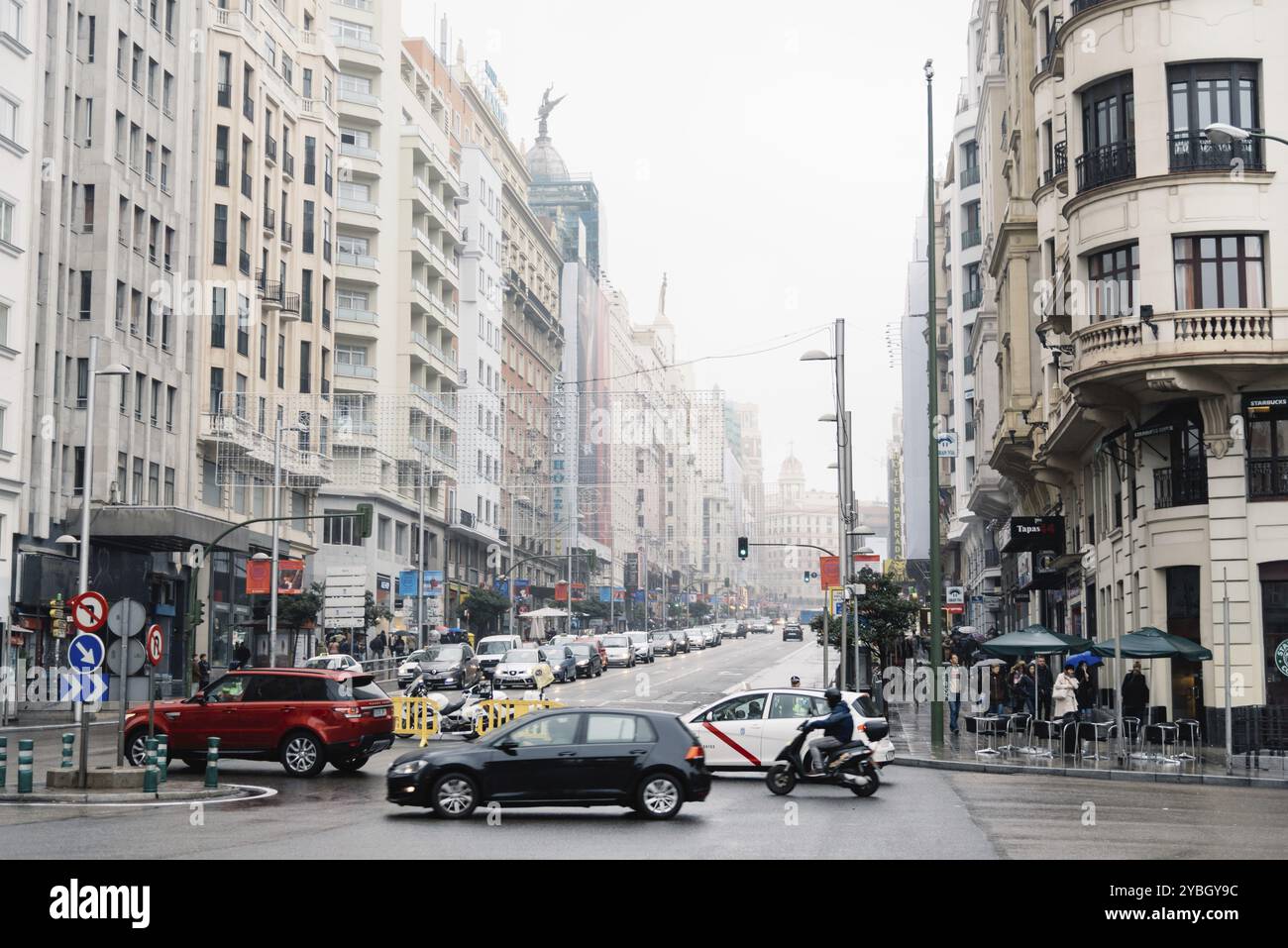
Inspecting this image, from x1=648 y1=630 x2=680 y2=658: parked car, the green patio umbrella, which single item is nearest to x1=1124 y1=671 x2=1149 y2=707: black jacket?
the green patio umbrella

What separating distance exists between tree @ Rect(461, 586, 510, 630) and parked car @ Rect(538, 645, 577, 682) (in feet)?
68.9

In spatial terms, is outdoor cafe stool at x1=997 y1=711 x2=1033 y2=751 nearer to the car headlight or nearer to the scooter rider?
the scooter rider

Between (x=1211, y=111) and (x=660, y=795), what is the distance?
802 inches

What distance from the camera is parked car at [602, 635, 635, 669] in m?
74.6

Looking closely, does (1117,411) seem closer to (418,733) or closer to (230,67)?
(418,733)

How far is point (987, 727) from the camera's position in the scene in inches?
1288

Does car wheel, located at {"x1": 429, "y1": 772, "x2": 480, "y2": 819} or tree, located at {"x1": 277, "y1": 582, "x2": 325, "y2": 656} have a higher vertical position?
tree, located at {"x1": 277, "y1": 582, "x2": 325, "y2": 656}

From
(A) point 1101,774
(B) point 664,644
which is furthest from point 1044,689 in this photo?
(B) point 664,644

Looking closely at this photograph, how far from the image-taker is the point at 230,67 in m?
62.6

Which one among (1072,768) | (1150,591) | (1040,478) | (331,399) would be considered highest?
(331,399)

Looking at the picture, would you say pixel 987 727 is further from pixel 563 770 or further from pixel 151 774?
pixel 151 774

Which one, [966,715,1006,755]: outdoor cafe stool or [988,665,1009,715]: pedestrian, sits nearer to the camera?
[966,715,1006,755]: outdoor cafe stool
